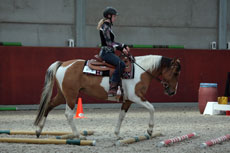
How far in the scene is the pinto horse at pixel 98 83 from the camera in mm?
8312

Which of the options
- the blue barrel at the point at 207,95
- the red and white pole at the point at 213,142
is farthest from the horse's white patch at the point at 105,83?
the blue barrel at the point at 207,95

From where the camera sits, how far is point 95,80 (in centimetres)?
838

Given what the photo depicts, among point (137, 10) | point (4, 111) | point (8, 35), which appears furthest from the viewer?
point (137, 10)

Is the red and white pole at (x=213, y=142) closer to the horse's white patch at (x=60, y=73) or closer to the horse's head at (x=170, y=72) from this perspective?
the horse's head at (x=170, y=72)

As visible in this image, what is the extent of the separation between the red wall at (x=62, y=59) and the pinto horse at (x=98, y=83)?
23.2ft

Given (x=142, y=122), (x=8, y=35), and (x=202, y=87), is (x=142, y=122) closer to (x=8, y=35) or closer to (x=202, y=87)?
(x=202, y=87)

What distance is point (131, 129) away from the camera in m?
10.1

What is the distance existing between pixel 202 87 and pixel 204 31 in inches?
174

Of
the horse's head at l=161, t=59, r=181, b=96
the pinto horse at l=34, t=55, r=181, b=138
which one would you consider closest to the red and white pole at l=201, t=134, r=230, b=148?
the pinto horse at l=34, t=55, r=181, b=138

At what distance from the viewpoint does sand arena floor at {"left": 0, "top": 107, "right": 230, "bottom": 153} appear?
7258 mm

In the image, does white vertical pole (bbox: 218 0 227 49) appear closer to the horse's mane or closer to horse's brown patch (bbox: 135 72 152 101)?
the horse's mane

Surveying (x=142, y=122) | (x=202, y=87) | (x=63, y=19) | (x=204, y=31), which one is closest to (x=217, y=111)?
(x=202, y=87)

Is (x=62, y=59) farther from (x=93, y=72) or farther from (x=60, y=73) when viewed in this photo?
(x=93, y=72)

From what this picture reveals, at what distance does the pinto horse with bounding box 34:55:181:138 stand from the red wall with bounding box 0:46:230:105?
23.2ft
